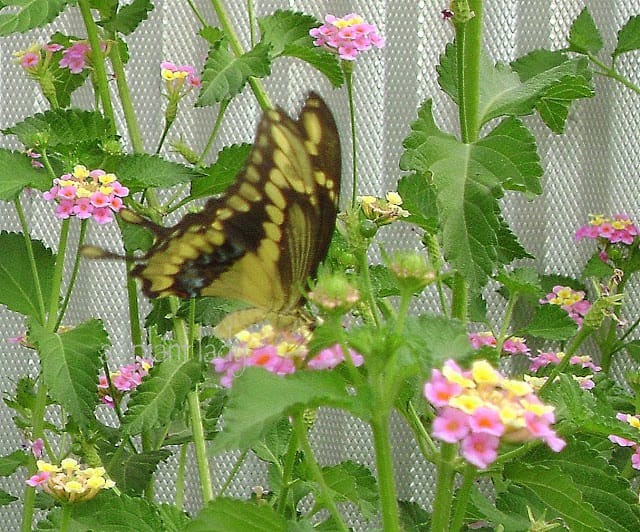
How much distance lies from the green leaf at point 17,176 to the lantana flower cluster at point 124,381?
19cm

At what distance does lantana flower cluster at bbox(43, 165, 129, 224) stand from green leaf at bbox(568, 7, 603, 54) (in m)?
0.65

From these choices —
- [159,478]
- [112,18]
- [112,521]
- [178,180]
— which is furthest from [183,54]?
[112,521]

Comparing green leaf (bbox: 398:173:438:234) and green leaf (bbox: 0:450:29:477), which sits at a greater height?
green leaf (bbox: 398:173:438:234)

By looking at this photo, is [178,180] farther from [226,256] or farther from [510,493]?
[510,493]

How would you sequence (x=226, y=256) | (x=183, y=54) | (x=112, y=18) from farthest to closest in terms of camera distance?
(x=183, y=54) → (x=112, y=18) → (x=226, y=256)

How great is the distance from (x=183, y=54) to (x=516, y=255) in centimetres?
64

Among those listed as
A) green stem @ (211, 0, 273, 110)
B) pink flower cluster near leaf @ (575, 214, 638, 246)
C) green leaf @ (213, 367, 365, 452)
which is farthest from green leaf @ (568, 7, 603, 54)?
green leaf @ (213, 367, 365, 452)

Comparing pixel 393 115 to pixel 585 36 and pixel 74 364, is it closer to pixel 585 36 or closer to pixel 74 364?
pixel 585 36

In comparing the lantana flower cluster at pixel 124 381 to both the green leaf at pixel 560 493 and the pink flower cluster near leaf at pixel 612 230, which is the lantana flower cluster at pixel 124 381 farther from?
the pink flower cluster near leaf at pixel 612 230

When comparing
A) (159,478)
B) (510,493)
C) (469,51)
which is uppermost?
(469,51)

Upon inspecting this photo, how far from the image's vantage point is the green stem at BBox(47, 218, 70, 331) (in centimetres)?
66

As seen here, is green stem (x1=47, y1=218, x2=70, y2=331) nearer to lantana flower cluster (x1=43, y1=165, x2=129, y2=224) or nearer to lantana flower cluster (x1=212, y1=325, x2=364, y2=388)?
lantana flower cluster (x1=43, y1=165, x2=129, y2=224)

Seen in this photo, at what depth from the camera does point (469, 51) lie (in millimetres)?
575

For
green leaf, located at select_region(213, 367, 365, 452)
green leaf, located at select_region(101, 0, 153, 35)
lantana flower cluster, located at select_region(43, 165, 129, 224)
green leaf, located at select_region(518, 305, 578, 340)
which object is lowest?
green leaf, located at select_region(518, 305, 578, 340)
